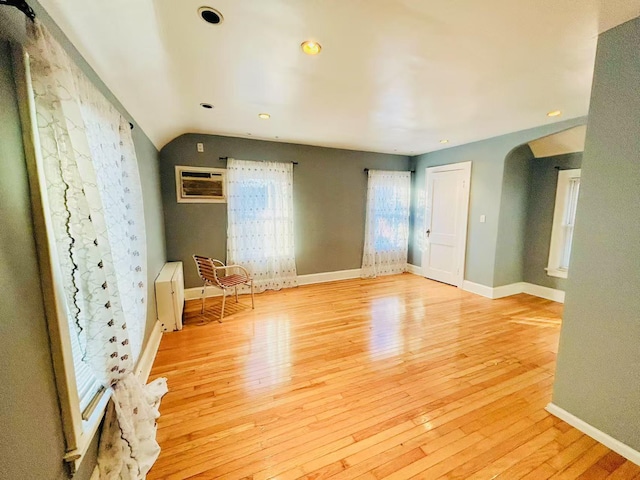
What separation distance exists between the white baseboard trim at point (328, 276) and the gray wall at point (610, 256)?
3474 mm

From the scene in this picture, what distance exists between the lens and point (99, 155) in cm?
137

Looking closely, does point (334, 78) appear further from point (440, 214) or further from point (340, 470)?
point (440, 214)

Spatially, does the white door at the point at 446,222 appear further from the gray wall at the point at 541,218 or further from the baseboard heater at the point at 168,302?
the baseboard heater at the point at 168,302

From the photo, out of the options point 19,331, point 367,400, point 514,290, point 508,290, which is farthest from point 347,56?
point 514,290

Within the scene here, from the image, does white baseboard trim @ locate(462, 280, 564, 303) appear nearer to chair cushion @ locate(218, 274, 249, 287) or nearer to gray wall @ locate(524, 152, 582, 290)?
gray wall @ locate(524, 152, 582, 290)

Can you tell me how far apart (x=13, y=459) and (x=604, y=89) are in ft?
9.83

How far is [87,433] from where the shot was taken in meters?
1.11

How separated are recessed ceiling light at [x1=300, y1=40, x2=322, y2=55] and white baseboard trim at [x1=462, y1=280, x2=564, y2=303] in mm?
4025

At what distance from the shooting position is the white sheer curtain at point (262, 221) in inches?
155

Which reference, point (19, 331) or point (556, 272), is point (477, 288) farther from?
point (19, 331)

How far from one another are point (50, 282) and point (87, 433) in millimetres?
704

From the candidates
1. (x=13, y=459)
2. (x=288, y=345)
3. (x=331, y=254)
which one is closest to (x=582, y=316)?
(x=288, y=345)

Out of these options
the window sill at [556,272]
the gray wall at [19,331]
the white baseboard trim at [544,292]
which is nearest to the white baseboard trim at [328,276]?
the white baseboard trim at [544,292]

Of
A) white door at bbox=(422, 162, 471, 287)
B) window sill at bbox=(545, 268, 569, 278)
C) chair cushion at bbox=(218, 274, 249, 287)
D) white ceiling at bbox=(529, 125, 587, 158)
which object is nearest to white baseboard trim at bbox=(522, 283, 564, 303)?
window sill at bbox=(545, 268, 569, 278)
